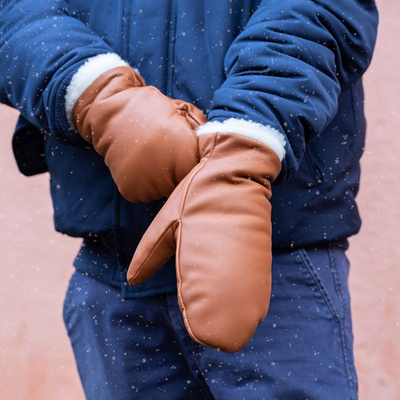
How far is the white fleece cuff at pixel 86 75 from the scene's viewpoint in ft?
2.60

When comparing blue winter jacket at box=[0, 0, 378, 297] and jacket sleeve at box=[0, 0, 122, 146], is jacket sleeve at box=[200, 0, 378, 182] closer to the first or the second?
blue winter jacket at box=[0, 0, 378, 297]

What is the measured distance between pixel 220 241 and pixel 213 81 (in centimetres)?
22

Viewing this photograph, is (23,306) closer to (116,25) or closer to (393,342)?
Result: (393,342)

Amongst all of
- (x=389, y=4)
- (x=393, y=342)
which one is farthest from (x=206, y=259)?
(x=389, y=4)

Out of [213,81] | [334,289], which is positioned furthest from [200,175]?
[334,289]

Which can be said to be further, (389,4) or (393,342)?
(389,4)

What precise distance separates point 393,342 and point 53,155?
3.42 feet

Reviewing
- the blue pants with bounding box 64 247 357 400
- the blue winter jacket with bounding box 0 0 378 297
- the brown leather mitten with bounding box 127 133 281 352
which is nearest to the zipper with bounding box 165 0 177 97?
the blue winter jacket with bounding box 0 0 378 297

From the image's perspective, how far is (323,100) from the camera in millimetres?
775

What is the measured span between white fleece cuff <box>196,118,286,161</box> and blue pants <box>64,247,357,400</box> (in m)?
0.17

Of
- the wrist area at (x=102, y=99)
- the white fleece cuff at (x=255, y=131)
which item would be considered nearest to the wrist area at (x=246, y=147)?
the white fleece cuff at (x=255, y=131)

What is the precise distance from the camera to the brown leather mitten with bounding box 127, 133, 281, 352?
2.26ft

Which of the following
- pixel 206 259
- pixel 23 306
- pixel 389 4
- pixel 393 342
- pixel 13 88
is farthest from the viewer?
pixel 389 4

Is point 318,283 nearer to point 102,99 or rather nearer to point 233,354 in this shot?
point 233,354
